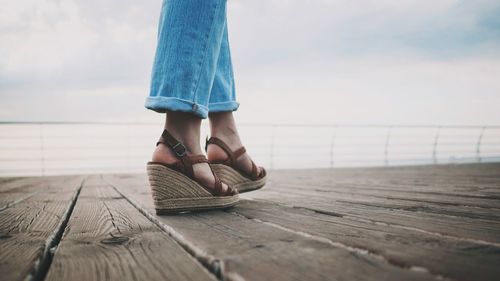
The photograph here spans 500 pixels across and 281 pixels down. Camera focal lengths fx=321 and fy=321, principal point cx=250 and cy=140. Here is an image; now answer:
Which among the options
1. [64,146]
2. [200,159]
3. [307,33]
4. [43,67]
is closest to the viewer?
[200,159]

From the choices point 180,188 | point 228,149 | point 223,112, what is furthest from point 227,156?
point 180,188

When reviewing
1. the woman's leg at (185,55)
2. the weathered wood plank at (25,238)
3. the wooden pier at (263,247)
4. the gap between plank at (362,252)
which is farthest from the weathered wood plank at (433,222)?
the weathered wood plank at (25,238)

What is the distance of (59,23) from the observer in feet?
28.2

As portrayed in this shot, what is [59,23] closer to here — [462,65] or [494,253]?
[494,253]

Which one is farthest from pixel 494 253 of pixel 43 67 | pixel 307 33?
pixel 307 33

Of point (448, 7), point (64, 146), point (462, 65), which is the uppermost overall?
point (448, 7)

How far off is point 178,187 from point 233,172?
0.23 m

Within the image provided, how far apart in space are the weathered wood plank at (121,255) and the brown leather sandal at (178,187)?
12cm

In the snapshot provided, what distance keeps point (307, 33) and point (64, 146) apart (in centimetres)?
872

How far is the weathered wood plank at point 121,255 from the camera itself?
0.30 metres

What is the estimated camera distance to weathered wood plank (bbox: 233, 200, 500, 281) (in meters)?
0.27

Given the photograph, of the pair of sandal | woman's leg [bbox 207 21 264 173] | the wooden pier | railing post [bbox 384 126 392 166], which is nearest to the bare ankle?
woman's leg [bbox 207 21 264 173]

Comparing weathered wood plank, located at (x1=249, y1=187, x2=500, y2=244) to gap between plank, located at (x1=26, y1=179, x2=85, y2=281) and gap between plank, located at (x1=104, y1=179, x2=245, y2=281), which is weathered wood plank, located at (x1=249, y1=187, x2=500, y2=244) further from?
gap between plank, located at (x1=26, y1=179, x2=85, y2=281)

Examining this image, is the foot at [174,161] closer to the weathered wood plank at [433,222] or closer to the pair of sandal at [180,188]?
the pair of sandal at [180,188]
